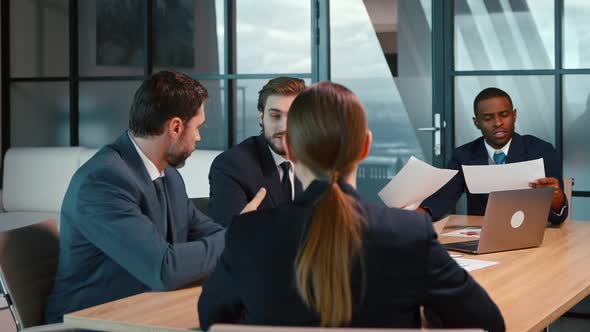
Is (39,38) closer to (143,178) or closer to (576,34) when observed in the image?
(576,34)

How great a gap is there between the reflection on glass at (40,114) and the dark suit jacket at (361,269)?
4.99 meters

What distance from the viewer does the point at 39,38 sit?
246 inches

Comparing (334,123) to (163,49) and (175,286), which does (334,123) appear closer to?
(175,286)

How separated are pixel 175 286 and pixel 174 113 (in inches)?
22.7

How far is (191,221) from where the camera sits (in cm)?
259

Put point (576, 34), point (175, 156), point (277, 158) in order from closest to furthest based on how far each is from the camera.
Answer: point (175, 156) < point (277, 158) < point (576, 34)

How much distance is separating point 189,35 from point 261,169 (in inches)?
116

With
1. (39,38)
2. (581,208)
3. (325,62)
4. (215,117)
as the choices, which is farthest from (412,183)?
(39,38)

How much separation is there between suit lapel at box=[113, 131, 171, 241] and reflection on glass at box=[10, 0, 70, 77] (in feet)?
13.4

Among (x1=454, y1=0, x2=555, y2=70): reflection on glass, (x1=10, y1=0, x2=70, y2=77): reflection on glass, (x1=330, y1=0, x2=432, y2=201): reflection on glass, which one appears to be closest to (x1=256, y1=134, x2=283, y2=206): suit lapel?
(x1=330, y1=0, x2=432, y2=201): reflection on glass

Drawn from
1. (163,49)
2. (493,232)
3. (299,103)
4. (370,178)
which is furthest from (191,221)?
(163,49)

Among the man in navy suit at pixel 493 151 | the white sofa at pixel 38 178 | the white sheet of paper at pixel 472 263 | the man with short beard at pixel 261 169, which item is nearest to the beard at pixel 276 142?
the man with short beard at pixel 261 169

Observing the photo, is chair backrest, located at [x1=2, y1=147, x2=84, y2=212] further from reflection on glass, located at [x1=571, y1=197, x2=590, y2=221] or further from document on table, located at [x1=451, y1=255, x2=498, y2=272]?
document on table, located at [x1=451, y1=255, x2=498, y2=272]

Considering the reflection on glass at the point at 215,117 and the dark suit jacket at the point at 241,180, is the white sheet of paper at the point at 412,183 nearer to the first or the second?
the dark suit jacket at the point at 241,180
